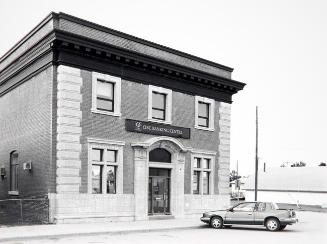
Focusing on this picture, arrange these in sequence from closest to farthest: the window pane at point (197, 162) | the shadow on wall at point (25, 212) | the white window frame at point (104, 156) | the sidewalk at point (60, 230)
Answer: the sidewalk at point (60, 230), the shadow on wall at point (25, 212), the white window frame at point (104, 156), the window pane at point (197, 162)

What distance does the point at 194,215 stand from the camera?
2641cm

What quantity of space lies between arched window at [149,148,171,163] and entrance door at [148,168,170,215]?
1.83 feet

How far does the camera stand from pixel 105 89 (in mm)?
22688

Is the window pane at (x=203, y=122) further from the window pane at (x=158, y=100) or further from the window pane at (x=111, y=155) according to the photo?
the window pane at (x=111, y=155)

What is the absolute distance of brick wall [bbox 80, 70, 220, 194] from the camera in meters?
21.5

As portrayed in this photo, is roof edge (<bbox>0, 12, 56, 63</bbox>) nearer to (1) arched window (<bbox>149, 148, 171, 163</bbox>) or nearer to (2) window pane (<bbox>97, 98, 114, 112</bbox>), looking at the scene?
(2) window pane (<bbox>97, 98, 114, 112</bbox>)

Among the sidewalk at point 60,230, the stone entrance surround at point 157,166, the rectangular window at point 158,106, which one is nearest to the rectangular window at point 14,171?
the sidewalk at point 60,230

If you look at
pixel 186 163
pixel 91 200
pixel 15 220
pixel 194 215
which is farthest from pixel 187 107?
pixel 15 220

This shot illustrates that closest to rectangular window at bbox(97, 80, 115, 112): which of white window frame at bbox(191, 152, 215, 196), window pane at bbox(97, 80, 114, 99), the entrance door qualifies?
window pane at bbox(97, 80, 114, 99)

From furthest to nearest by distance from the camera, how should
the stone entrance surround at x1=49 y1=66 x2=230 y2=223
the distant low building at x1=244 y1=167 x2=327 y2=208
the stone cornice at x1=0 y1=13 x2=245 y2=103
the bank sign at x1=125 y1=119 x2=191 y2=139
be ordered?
1. the distant low building at x1=244 y1=167 x2=327 y2=208
2. the bank sign at x1=125 y1=119 x2=191 y2=139
3. the stone cornice at x1=0 y1=13 x2=245 y2=103
4. the stone entrance surround at x1=49 y1=66 x2=230 y2=223

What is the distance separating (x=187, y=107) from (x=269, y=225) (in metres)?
9.00

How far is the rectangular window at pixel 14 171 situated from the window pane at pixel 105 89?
5961 millimetres

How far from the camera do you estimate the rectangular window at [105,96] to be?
22.4 meters

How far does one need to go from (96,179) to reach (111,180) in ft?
3.04
